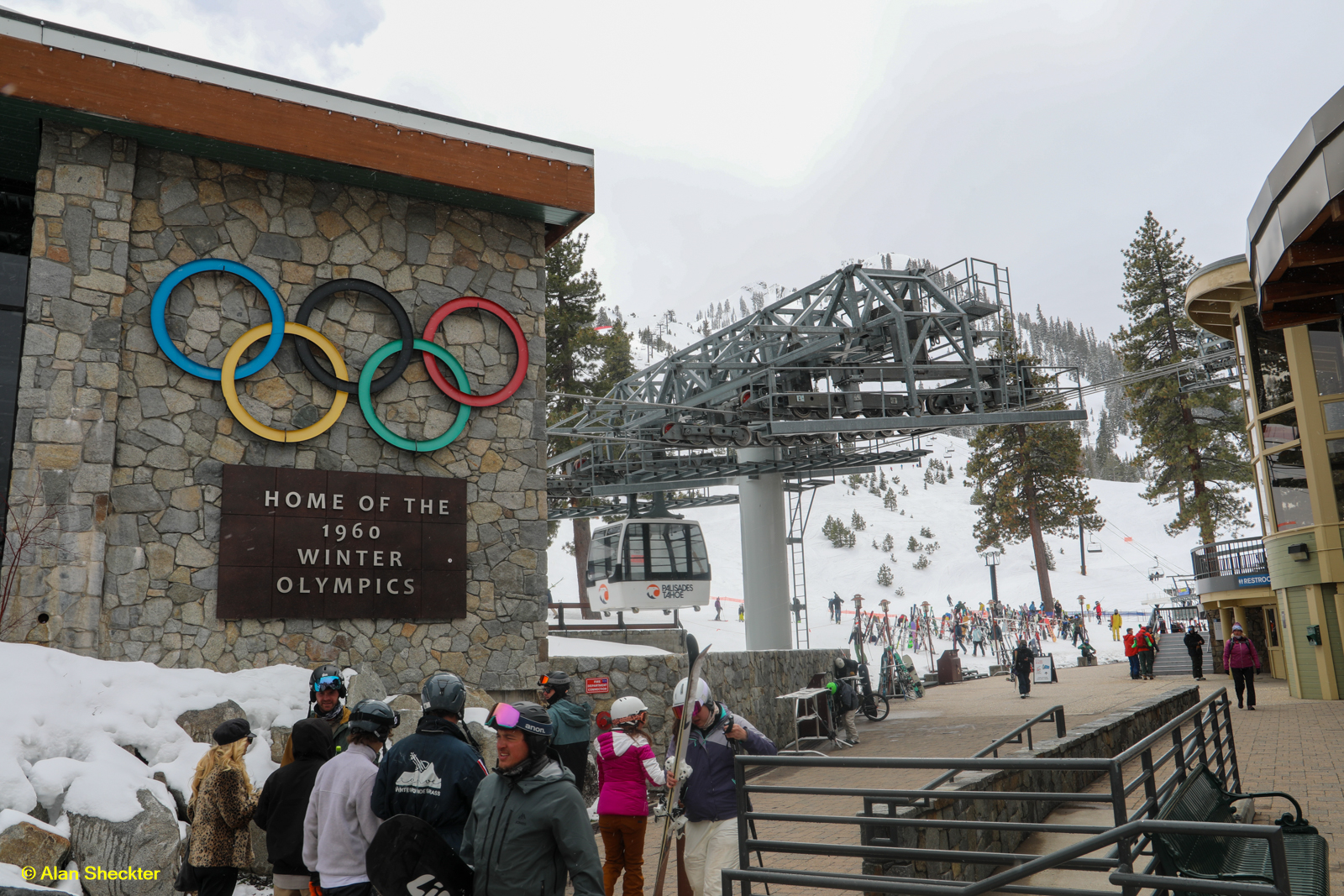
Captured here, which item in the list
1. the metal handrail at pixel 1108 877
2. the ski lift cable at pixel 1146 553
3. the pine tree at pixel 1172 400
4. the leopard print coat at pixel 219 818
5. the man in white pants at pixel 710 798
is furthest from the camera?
the ski lift cable at pixel 1146 553

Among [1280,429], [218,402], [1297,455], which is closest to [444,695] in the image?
[218,402]

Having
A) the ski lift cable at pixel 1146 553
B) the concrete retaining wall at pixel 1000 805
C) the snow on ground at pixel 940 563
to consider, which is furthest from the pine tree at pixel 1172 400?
the ski lift cable at pixel 1146 553

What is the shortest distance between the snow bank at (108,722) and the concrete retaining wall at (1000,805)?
4806 millimetres

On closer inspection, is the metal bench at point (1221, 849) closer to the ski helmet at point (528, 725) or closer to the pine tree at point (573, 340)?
the ski helmet at point (528, 725)

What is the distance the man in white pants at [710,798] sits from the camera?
5.73 meters

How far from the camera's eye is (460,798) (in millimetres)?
3963

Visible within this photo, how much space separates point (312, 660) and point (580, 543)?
29.8 m

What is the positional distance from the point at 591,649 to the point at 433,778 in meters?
9.64

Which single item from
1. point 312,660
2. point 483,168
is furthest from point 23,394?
point 483,168

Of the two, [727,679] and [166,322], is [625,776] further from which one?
[727,679]

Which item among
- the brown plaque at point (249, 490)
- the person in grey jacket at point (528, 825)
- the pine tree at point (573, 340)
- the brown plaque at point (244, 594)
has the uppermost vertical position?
the pine tree at point (573, 340)

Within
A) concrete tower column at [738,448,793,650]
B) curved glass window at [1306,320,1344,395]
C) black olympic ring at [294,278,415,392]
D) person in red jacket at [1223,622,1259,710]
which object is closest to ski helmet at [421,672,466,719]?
black olympic ring at [294,278,415,392]

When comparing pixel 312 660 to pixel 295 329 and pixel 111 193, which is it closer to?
pixel 295 329

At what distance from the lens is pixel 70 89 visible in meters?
8.80
